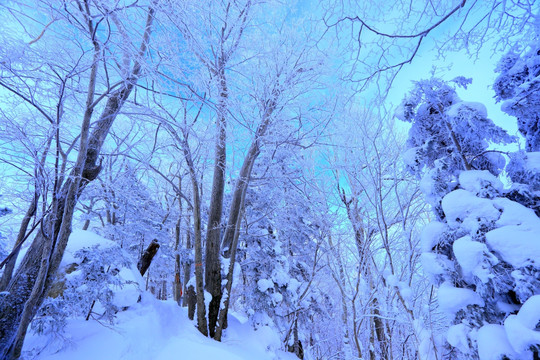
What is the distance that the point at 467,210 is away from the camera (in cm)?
310

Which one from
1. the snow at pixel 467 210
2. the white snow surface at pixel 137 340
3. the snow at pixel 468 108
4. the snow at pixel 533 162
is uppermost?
the snow at pixel 468 108

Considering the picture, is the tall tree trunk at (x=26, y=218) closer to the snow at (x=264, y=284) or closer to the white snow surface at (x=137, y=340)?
the white snow surface at (x=137, y=340)

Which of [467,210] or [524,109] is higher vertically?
[524,109]

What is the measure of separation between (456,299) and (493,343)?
462mm

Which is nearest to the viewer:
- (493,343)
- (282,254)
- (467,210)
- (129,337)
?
(493,343)

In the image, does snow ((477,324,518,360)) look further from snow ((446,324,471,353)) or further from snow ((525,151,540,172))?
snow ((525,151,540,172))

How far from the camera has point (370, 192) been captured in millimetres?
4520

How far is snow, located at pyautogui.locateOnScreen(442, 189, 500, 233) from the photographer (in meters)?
2.94

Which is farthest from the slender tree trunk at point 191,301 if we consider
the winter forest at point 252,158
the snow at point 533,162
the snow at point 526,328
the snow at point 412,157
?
the snow at point 533,162

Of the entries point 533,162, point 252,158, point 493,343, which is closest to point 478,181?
point 533,162

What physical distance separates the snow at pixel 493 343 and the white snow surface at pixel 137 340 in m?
2.93

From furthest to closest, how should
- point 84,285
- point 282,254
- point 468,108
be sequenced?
point 282,254 → point 84,285 → point 468,108

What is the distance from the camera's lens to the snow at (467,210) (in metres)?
2.94

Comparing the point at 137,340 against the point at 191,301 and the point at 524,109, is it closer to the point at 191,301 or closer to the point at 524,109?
the point at 191,301
